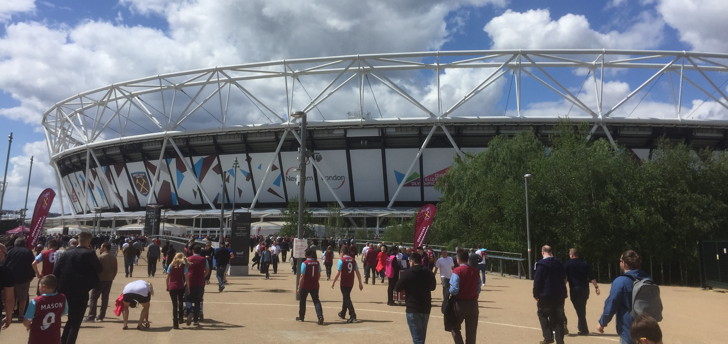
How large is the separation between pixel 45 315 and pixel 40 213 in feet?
40.3

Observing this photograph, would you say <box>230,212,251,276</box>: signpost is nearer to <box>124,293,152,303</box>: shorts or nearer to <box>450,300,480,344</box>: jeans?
<box>124,293,152,303</box>: shorts

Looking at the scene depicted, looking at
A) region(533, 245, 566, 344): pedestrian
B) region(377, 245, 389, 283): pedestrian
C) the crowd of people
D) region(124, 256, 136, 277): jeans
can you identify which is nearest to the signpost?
region(124, 256, 136, 277): jeans

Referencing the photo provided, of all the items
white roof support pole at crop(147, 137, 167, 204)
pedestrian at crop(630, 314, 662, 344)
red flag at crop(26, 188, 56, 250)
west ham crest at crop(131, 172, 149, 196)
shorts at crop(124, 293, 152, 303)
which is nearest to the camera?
pedestrian at crop(630, 314, 662, 344)

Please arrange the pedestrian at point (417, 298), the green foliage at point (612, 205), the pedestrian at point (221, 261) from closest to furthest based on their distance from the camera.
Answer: the pedestrian at point (417, 298)
the pedestrian at point (221, 261)
the green foliage at point (612, 205)

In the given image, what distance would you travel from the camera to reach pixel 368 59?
46.5 meters

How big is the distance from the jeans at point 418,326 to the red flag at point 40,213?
13380 mm

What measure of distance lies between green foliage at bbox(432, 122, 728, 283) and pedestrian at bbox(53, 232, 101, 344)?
23.3m

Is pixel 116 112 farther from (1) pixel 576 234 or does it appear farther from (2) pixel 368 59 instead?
(1) pixel 576 234

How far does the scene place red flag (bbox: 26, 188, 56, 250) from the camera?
15.3 meters

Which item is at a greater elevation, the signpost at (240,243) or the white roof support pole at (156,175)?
the white roof support pole at (156,175)

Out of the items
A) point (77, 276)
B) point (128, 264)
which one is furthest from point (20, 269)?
point (128, 264)

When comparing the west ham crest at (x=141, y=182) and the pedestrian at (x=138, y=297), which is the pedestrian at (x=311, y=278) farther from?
the west ham crest at (x=141, y=182)

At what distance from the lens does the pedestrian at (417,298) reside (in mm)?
6691

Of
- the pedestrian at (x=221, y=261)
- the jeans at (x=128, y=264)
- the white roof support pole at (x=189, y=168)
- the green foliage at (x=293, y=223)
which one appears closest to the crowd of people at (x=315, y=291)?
the pedestrian at (x=221, y=261)
